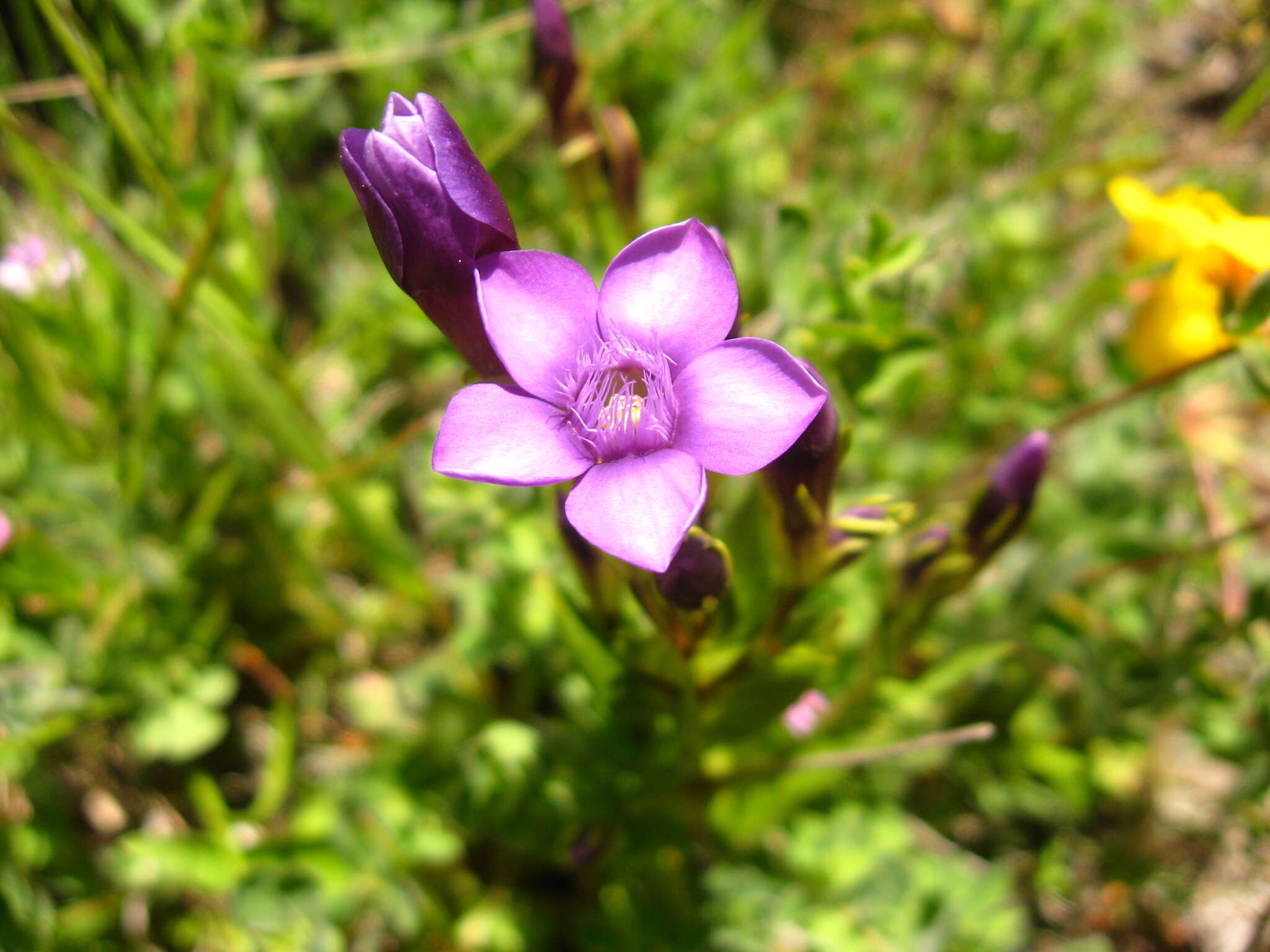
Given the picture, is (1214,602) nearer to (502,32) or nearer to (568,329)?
(568,329)

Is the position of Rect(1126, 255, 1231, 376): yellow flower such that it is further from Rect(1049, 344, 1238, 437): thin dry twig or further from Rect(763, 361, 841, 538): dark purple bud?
Rect(763, 361, 841, 538): dark purple bud

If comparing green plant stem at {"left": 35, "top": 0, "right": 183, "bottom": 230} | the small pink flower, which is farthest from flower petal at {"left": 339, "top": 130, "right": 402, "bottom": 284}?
the small pink flower

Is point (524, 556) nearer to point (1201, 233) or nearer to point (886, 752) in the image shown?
point (886, 752)

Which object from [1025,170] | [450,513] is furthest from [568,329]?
[1025,170]

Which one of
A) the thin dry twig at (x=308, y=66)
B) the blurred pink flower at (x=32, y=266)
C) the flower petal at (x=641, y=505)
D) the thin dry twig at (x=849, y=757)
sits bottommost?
the thin dry twig at (x=849, y=757)

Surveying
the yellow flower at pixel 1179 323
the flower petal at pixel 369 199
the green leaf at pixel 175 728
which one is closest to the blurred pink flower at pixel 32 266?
the green leaf at pixel 175 728

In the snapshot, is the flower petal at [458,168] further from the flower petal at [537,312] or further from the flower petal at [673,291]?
the flower petal at [673,291]

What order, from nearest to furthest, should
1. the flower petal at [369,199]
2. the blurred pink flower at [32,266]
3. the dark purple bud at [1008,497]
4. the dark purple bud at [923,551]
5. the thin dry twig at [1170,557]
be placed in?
the flower petal at [369,199] < the dark purple bud at [1008,497] < the dark purple bud at [923,551] < the thin dry twig at [1170,557] < the blurred pink flower at [32,266]
